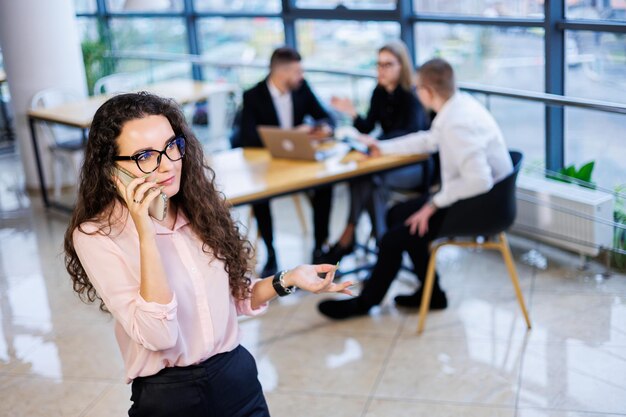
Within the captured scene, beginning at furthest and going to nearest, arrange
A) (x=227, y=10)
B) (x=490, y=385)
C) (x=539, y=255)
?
(x=227, y=10) < (x=539, y=255) < (x=490, y=385)

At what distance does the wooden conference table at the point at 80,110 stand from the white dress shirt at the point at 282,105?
47.7 inches

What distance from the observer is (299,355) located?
3850 millimetres

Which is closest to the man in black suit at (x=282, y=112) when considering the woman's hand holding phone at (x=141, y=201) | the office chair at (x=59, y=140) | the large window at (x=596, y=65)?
the large window at (x=596, y=65)

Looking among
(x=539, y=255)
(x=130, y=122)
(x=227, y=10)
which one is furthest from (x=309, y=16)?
(x=130, y=122)

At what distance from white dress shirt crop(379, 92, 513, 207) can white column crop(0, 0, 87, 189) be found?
382cm

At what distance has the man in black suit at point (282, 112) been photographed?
486 cm

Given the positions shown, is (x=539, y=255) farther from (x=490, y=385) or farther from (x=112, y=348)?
(x=112, y=348)

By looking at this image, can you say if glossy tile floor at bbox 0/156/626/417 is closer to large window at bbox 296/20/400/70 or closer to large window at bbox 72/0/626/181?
large window at bbox 72/0/626/181

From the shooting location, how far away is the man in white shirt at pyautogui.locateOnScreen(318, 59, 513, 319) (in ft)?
12.5

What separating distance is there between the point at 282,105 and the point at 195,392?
312 centimetres

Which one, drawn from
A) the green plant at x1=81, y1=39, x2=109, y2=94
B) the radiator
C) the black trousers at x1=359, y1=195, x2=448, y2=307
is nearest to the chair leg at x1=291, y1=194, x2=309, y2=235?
the black trousers at x1=359, y1=195, x2=448, y2=307

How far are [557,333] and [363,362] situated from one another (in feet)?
2.87

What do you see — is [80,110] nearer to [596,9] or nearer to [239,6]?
[239,6]

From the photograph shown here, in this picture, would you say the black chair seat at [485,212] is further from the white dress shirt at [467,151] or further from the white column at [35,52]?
the white column at [35,52]
